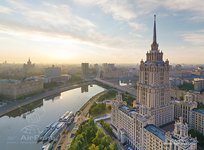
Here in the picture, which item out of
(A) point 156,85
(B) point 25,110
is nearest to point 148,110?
(A) point 156,85

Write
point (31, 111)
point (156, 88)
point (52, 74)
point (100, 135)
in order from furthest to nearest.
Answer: point (52, 74) → point (31, 111) → point (156, 88) → point (100, 135)

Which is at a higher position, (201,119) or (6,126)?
(201,119)

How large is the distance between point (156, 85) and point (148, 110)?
7.63ft

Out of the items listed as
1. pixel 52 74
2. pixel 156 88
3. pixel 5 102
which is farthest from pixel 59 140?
pixel 52 74

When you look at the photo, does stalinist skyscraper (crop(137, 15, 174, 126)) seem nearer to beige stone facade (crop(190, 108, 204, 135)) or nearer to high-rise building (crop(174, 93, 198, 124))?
high-rise building (crop(174, 93, 198, 124))

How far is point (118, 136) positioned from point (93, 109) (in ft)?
24.8

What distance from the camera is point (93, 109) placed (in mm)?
21891

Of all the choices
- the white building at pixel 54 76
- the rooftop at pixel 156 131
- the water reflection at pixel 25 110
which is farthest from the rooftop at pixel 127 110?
the white building at pixel 54 76

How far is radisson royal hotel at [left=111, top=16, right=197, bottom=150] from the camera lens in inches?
472

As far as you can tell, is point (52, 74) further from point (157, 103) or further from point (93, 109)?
point (157, 103)

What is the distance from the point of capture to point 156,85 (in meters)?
14.3

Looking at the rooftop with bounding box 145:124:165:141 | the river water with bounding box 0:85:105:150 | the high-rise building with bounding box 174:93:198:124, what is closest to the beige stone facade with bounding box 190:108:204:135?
the high-rise building with bounding box 174:93:198:124

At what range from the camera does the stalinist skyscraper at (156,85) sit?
14281 mm

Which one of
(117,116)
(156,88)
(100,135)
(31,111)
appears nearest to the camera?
(100,135)
